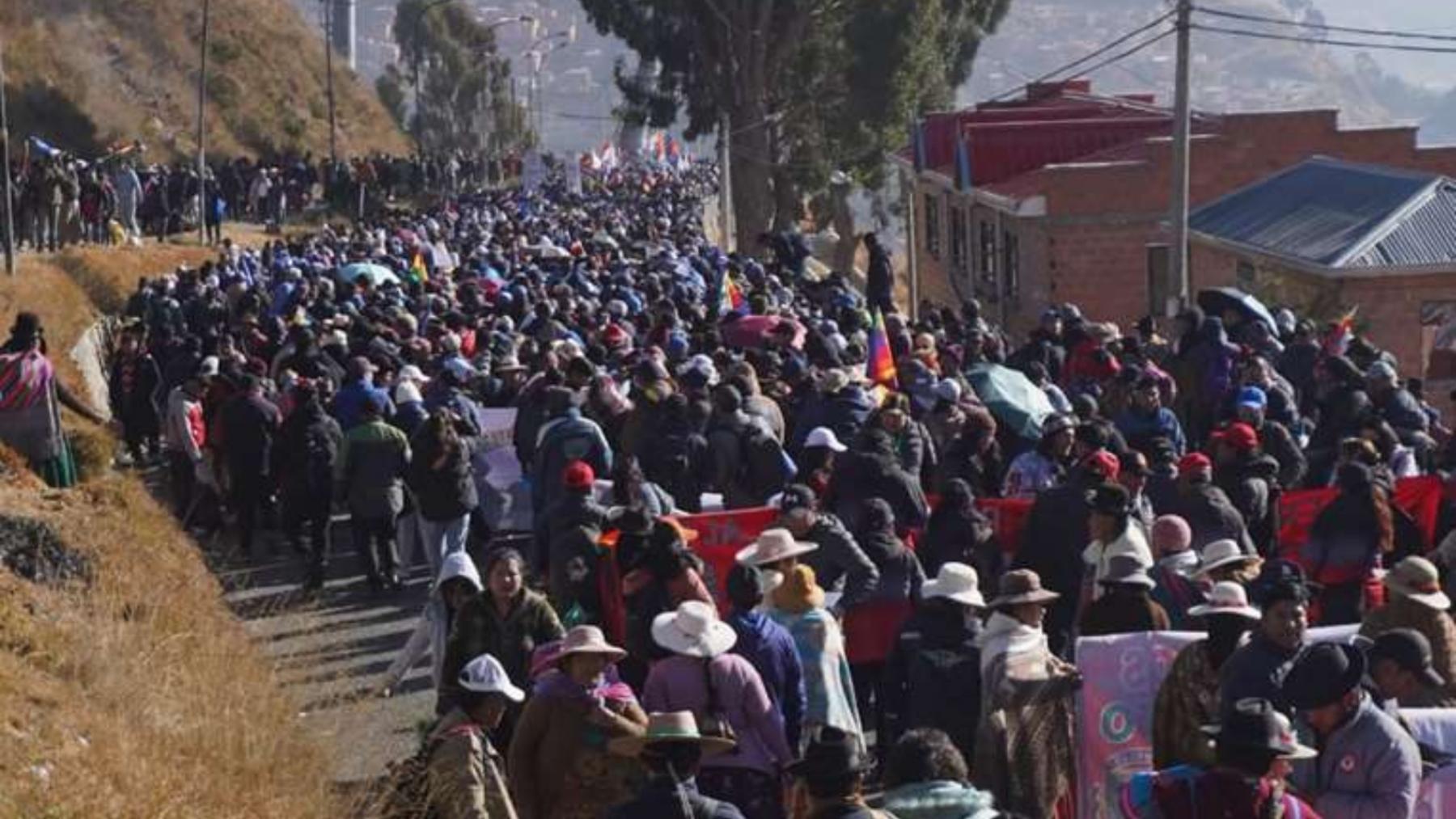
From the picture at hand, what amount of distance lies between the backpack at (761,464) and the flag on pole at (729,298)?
9624mm

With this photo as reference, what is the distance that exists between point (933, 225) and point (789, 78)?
44.0 feet

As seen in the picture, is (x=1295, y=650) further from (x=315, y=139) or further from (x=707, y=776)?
(x=315, y=139)

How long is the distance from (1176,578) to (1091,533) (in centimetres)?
88

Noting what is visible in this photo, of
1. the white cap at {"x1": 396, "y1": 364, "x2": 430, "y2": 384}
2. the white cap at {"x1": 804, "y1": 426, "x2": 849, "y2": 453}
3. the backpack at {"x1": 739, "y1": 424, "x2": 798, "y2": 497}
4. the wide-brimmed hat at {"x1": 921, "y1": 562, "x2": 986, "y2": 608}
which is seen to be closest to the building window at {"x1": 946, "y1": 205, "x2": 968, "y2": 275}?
the white cap at {"x1": 396, "y1": 364, "x2": 430, "y2": 384}

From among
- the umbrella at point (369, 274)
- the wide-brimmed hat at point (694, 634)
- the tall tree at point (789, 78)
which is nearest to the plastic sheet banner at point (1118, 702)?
the wide-brimmed hat at point (694, 634)

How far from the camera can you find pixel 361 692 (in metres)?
13.7

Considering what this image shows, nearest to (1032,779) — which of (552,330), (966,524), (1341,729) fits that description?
(1341,729)

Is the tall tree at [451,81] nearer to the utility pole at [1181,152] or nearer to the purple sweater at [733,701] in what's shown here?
the utility pole at [1181,152]

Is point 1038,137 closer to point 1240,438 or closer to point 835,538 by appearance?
point 1240,438

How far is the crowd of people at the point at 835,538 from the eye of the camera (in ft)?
26.7

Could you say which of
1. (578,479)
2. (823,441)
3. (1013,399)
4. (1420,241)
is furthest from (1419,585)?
(1420,241)

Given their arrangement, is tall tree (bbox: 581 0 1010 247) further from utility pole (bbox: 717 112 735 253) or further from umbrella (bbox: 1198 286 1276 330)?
umbrella (bbox: 1198 286 1276 330)

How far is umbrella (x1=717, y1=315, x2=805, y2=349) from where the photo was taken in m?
21.3

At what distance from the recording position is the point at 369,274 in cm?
2966
